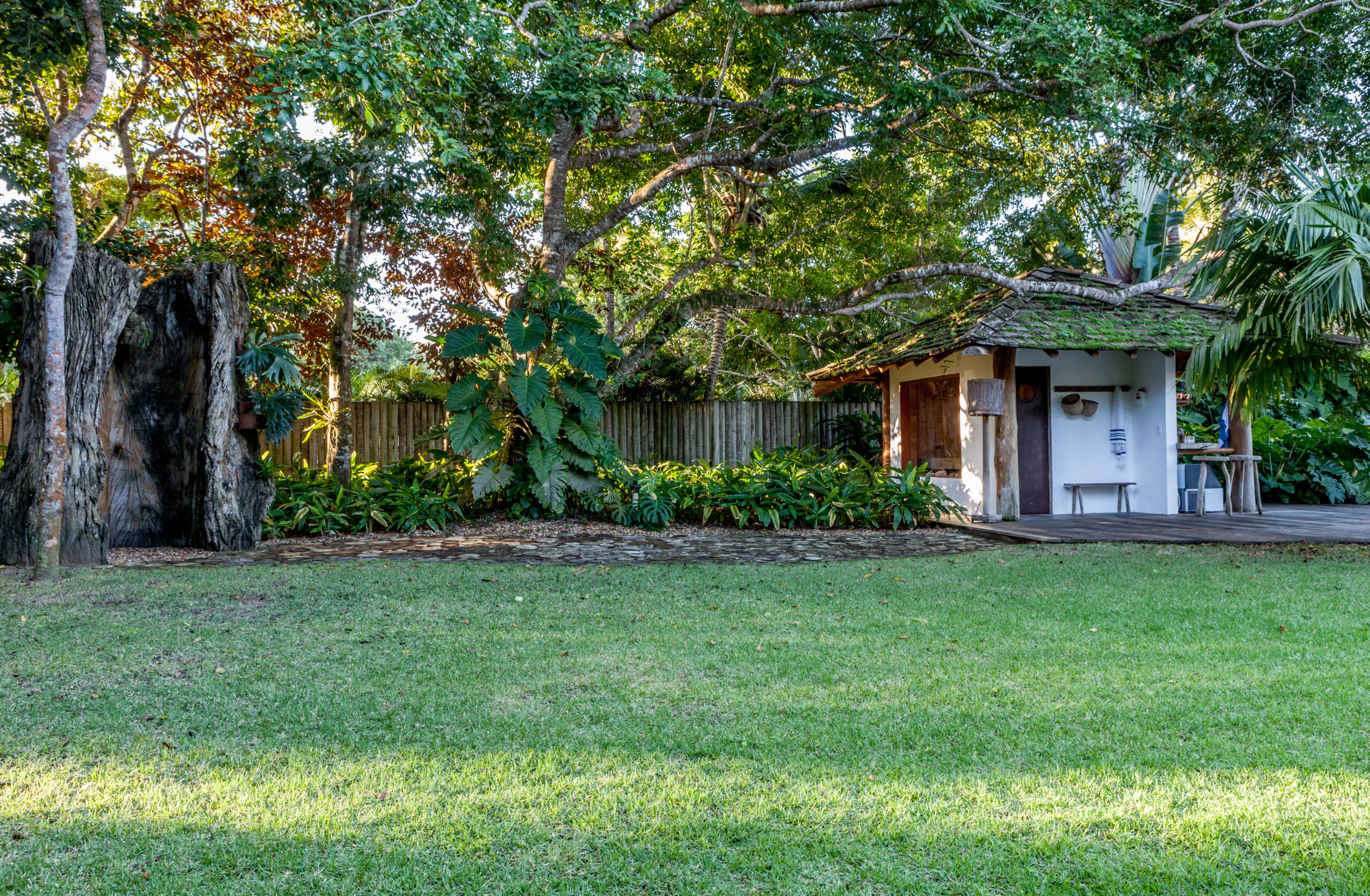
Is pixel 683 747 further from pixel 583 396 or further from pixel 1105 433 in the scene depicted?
pixel 1105 433

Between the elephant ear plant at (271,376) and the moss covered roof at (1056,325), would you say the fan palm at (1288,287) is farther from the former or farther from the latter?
the elephant ear plant at (271,376)

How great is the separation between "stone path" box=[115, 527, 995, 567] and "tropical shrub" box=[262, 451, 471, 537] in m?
0.39

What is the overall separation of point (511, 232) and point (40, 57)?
20.8 ft

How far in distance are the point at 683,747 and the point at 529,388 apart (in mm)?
7477

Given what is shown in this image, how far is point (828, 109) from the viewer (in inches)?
395

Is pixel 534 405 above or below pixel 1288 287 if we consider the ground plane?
below

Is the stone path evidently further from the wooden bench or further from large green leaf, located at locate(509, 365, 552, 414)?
the wooden bench

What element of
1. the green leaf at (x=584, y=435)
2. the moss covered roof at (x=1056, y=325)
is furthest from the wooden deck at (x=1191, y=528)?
the green leaf at (x=584, y=435)

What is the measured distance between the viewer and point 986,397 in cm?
1025

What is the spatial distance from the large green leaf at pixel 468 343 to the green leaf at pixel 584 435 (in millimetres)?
1348

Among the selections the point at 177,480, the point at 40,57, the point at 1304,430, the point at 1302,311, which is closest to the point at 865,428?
the point at 1304,430

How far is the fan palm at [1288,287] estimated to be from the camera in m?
6.29

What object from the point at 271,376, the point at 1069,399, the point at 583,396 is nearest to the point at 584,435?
the point at 583,396

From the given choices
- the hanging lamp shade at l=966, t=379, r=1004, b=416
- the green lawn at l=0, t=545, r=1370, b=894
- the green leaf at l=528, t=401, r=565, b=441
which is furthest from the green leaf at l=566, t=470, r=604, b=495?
the green lawn at l=0, t=545, r=1370, b=894
